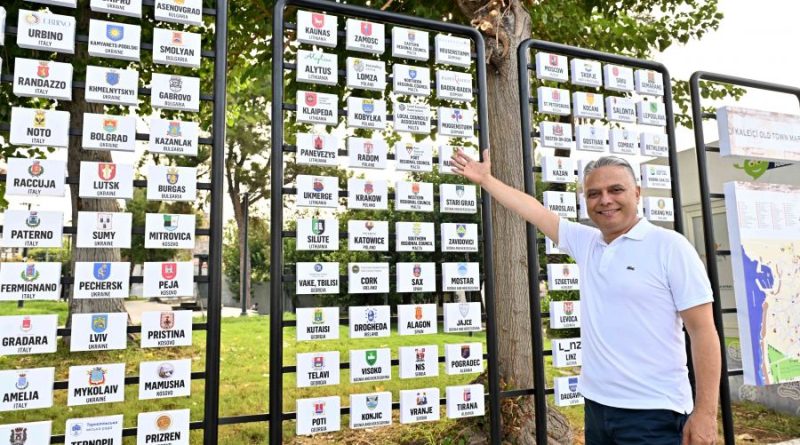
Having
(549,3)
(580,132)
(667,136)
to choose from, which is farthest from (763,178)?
(580,132)

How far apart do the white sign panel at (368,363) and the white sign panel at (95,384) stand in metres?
1.30

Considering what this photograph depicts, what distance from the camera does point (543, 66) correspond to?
4.07 meters

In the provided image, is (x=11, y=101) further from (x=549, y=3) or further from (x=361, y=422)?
(x=549, y=3)

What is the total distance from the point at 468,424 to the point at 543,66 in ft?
10.1

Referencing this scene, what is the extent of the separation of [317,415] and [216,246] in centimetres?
118

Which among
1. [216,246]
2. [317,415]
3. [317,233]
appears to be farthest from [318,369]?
[216,246]

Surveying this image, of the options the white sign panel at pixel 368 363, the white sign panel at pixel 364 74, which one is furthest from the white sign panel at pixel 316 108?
the white sign panel at pixel 368 363

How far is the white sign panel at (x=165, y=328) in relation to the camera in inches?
114

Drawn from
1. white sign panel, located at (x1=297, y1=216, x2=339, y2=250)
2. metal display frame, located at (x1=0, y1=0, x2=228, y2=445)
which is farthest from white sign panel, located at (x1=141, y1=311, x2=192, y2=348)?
white sign panel, located at (x1=297, y1=216, x2=339, y2=250)

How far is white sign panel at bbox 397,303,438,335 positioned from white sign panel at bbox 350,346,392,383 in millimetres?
207

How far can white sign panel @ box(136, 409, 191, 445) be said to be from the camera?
2863 mm

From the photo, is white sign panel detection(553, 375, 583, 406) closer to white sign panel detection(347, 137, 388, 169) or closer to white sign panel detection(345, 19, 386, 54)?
white sign panel detection(347, 137, 388, 169)

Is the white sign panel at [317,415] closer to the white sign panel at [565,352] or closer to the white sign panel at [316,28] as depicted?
the white sign panel at [565,352]

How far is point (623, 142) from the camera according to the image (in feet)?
14.0
